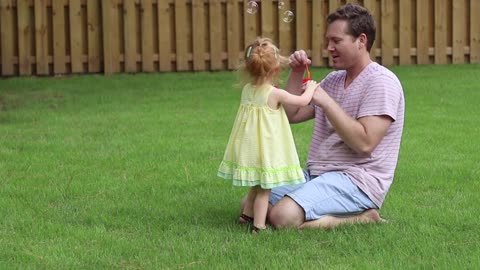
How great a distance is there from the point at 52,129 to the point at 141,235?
4389 mm

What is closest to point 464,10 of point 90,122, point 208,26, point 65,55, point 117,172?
point 208,26

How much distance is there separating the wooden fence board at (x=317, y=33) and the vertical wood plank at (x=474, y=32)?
2094 mm

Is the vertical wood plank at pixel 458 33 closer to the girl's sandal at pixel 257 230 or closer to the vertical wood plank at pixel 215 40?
→ the vertical wood plank at pixel 215 40

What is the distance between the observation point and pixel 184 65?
47.3 ft

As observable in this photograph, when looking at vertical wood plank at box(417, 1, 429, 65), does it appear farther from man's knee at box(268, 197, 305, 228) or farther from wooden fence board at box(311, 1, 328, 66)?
man's knee at box(268, 197, 305, 228)

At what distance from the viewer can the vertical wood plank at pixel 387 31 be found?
47.7 ft

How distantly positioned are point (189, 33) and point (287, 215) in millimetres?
9182

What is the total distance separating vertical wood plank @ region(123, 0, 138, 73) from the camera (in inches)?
567

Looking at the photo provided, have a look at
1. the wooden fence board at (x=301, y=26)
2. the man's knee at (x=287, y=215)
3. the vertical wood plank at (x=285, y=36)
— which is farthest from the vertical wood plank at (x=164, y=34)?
the man's knee at (x=287, y=215)

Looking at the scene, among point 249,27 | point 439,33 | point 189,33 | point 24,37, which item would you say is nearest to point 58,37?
point 24,37

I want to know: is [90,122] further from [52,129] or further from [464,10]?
[464,10]

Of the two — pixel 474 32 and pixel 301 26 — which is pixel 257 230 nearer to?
pixel 301 26

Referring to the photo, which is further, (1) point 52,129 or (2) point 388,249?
(1) point 52,129

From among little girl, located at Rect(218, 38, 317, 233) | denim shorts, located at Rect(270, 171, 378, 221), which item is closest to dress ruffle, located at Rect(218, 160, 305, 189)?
little girl, located at Rect(218, 38, 317, 233)
